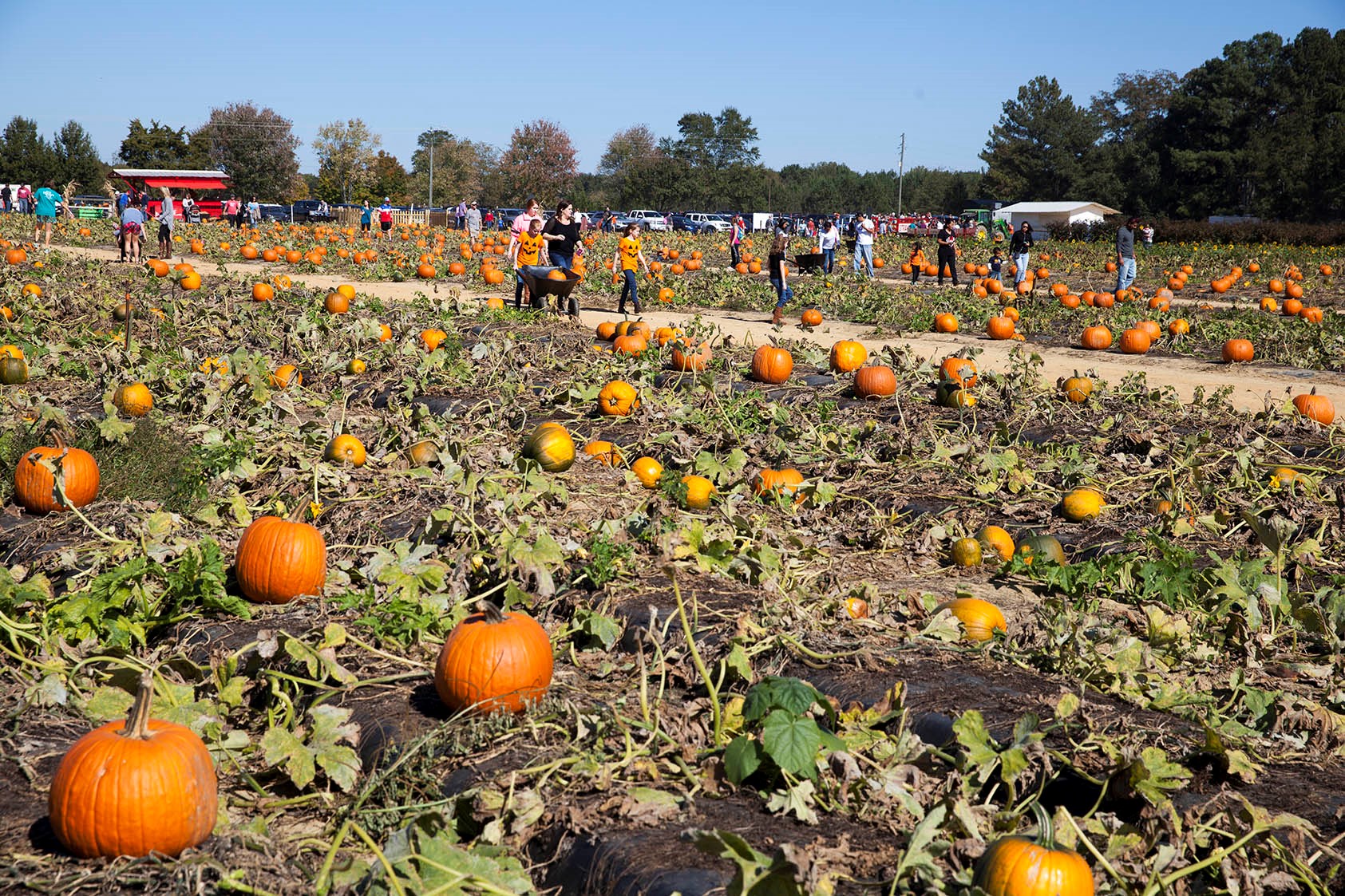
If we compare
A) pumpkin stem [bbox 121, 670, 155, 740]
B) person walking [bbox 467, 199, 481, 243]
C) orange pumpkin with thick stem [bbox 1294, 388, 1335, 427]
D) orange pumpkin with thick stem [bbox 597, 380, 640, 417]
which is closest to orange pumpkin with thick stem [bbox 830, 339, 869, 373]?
orange pumpkin with thick stem [bbox 597, 380, 640, 417]

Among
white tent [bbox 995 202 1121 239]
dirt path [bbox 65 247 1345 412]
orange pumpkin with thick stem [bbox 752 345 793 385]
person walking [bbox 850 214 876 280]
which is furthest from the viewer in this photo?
white tent [bbox 995 202 1121 239]

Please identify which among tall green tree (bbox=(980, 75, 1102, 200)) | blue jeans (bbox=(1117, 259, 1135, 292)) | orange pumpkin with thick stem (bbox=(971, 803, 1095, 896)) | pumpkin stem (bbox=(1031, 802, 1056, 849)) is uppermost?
tall green tree (bbox=(980, 75, 1102, 200))

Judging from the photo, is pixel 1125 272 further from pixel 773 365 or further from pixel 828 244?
pixel 773 365

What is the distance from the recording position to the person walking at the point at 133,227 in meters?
22.6

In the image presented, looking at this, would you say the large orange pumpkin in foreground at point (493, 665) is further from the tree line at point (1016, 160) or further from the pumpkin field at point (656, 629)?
the tree line at point (1016, 160)

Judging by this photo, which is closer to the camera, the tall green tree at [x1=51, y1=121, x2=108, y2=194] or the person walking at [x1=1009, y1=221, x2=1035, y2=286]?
the person walking at [x1=1009, y1=221, x2=1035, y2=286]

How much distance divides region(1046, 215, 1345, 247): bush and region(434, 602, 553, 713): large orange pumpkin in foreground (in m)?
37.8

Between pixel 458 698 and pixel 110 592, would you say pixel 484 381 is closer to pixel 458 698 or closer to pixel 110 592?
pixel 110 592

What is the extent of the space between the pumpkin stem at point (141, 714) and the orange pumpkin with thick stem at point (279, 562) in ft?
5.90

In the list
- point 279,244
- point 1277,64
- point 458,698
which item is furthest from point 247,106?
point 458,698

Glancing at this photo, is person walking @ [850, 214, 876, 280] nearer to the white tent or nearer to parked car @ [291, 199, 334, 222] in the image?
parked car @ [291, 199, 334, 222]

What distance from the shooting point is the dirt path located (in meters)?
12.0

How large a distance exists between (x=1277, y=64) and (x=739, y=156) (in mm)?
59854

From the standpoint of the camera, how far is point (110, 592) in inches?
186
